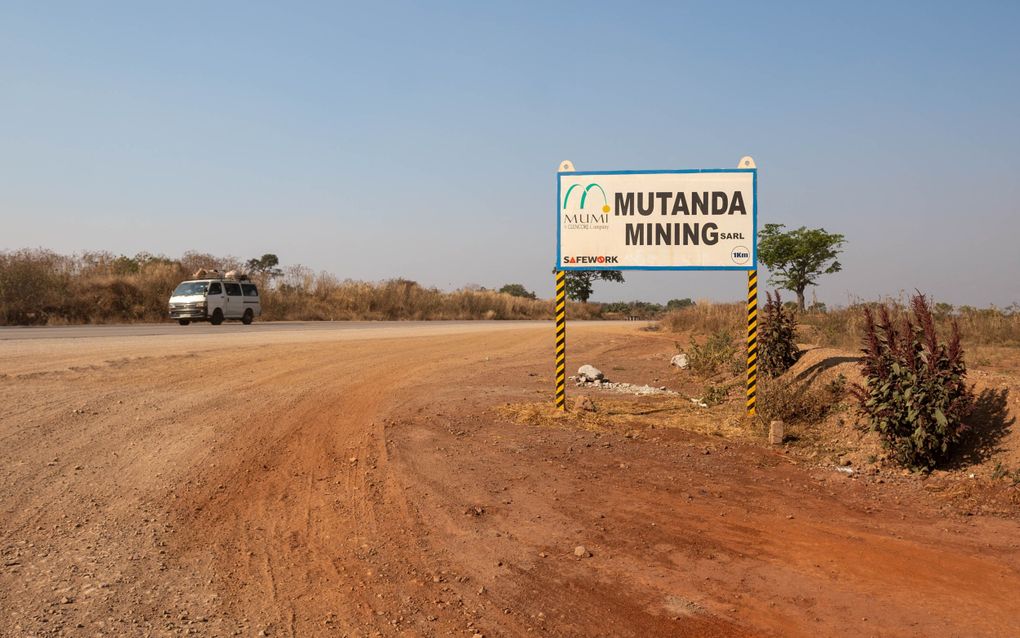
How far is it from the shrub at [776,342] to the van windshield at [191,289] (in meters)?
27.0

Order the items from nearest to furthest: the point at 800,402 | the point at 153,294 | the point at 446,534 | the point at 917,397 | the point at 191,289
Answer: the point at 446,534
the point at 917,397
the point at 800,402
the point at 191,289
the point at 153,294

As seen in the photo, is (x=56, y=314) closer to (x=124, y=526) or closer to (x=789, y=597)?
(x=124, y=526)

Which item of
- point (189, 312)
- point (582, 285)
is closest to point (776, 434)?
point (189, 312)

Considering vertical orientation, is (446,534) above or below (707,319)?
below

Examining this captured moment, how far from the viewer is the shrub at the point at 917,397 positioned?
286 inches

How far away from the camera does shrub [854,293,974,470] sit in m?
7.26

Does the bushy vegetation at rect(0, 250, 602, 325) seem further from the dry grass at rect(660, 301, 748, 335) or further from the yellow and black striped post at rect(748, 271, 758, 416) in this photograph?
the yellow and black striped post at rect(748, 271, 758, 416)

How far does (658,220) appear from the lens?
36.7ft

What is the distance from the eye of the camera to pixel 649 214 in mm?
11211

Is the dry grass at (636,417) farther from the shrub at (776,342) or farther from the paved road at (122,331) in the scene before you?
the paved road at (122,331)

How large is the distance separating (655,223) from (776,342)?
3442mm

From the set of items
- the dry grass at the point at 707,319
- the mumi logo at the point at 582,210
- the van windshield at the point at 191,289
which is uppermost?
the mumi logo at the point at 582,210

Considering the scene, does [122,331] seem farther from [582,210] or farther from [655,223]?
[655,223]

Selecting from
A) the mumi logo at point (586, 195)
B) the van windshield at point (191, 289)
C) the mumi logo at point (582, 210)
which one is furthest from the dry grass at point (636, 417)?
the van windshield at point (191, 289)
